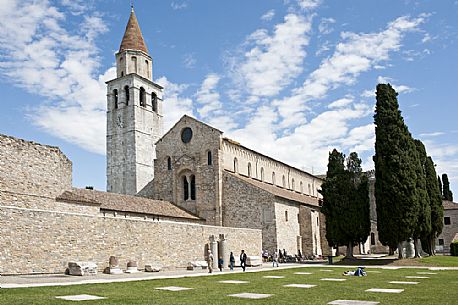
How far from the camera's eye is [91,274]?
71.9 feet

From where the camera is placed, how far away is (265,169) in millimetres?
52094

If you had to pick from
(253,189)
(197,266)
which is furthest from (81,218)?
(253,189)

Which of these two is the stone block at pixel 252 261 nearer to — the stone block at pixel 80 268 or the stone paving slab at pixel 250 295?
the stone block at pixel 80 268

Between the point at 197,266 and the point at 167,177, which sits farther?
the point at 167,177

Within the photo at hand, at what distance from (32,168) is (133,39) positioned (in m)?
35.7

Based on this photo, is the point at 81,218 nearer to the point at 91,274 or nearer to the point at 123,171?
the point at 91,274

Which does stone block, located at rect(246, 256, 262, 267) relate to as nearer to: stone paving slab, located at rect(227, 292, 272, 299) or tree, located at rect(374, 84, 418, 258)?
tree, located at rect(374, 84, 418, 258)

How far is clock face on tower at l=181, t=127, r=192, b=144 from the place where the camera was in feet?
151

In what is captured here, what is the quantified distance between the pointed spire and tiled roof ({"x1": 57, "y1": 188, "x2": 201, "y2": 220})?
23562 mm

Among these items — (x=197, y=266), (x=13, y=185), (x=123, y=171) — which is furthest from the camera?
(x=123, y=171)

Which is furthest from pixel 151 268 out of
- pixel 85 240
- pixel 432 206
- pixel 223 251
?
pixel 432 206

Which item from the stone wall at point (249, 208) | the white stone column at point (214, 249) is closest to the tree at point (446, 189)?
the stone wall at point (249, 208)

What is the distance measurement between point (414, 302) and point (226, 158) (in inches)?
1318

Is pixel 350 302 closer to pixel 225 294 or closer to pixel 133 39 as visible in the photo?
pixel 225 294
